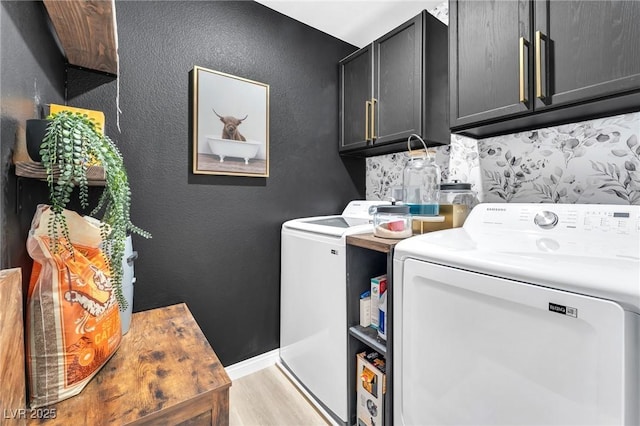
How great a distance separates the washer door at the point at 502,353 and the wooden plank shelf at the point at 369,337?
15cm

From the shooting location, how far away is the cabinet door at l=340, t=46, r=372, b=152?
2.04 meters

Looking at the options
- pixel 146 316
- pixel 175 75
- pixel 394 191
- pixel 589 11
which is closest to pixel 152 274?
pixel 146 316

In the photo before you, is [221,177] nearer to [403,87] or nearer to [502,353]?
[403,87]

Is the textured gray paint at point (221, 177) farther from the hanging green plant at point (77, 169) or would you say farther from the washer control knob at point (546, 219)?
A: the washer control knob at point (546, 219)

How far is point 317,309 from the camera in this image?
1575mm

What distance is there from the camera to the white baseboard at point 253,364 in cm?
187

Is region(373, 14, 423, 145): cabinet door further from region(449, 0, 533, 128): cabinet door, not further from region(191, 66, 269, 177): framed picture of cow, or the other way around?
region(191, 66, 269, 177): framed picture of cow

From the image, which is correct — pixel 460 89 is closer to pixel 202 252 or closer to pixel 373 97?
pixel 373 97

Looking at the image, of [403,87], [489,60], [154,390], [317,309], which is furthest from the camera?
[403,87]

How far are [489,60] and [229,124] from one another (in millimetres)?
1467

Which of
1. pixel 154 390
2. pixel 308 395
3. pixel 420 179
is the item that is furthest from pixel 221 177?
pixel 308 395

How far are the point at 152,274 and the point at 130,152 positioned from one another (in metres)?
0.70

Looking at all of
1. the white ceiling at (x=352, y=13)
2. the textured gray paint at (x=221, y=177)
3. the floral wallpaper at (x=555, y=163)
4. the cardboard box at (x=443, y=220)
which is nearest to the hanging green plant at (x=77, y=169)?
the textured gray paint at (x=221, y=177)

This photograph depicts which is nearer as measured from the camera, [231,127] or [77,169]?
[77,169]
